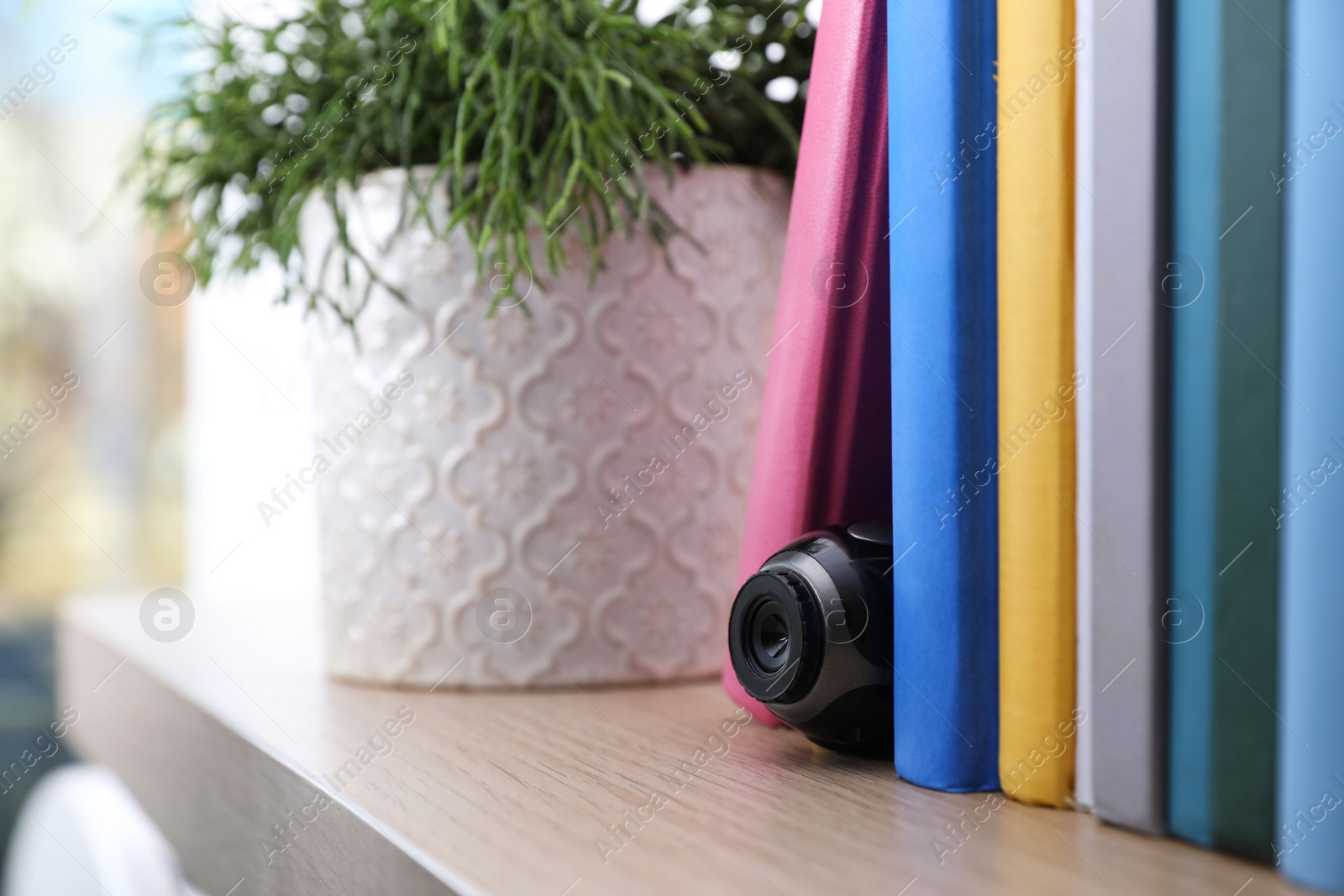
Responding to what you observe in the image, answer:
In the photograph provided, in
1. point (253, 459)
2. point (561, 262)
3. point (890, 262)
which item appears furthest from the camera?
point (253, 459)

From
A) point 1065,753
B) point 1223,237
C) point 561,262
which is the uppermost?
point 561,262

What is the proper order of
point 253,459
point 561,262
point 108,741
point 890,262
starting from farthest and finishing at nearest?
point 253,459 < point 108,741 < point 561,262 < point 890,262

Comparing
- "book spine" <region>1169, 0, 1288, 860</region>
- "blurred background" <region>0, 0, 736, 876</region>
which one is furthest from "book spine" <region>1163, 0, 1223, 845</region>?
"blurred background" <region>0, 0, 736, 876</region>

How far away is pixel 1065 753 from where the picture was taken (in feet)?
1.09

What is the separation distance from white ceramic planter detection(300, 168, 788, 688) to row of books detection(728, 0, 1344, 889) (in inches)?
5.7

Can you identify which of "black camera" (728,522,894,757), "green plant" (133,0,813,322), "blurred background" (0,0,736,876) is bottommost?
"black camera" (728,522,894,757)

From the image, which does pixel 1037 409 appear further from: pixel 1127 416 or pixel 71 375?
pixel 71 375

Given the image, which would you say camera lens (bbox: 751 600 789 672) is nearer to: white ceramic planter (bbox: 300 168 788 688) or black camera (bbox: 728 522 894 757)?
black camera (bbox: 728 522 894 757)

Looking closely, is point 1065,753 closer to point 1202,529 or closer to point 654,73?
point 1202,529

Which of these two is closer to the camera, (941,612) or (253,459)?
(941,612)

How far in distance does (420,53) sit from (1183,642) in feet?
1.38

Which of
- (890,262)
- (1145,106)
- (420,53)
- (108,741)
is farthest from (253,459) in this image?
(1145,106)

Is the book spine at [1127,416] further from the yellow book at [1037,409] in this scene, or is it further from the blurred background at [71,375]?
the blurred background at [71,375]

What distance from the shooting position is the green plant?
467 millimetres
